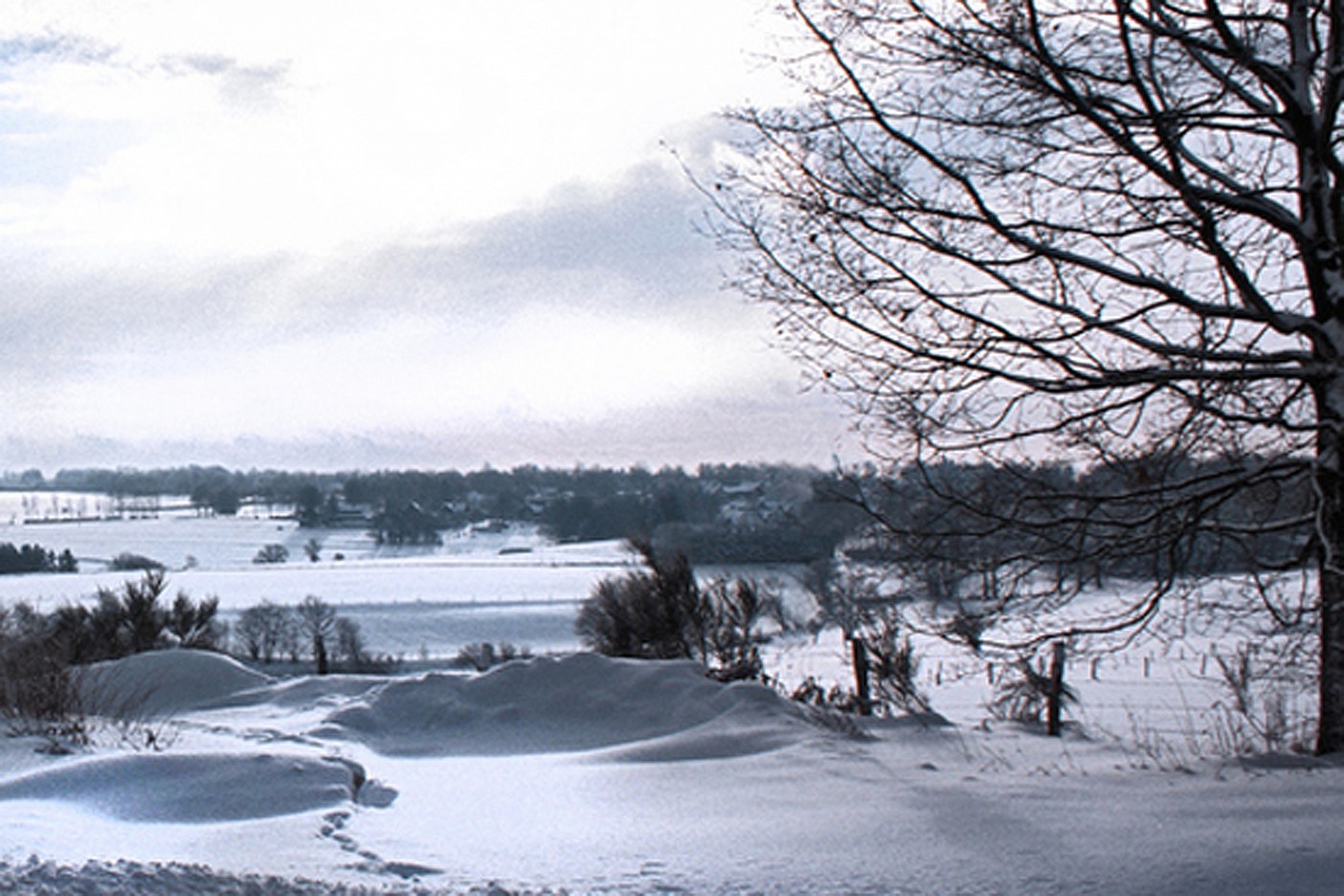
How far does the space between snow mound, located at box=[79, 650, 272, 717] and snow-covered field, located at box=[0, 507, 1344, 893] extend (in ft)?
4.29

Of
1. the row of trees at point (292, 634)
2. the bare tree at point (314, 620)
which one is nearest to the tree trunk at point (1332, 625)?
the row of trees at point (292, 634)

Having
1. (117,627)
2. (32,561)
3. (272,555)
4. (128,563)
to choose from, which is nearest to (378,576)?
(128,563)

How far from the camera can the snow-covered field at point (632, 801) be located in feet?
14.8

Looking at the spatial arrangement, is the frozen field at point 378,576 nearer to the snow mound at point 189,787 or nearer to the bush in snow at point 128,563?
the bush in snow at point 128,563

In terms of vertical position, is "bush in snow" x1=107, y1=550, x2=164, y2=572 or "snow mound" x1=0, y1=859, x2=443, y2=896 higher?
"snow mound" x1=0, y1=859, x2=443, y2=896

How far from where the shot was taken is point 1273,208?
23.2 feet

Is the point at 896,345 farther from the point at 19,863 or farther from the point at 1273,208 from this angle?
the point at 19,863

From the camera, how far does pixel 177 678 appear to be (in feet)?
52.0

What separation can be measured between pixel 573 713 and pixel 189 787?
5.73 meters

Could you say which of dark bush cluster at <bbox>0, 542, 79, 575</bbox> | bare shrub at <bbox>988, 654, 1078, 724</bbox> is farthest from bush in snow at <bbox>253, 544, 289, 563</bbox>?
bare shrub at <bbox>988, 654, 1078, 724</bbox>

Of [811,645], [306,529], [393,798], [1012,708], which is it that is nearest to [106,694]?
[393,798]

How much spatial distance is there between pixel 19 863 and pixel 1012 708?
1525cm

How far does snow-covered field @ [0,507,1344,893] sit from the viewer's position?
4.51m

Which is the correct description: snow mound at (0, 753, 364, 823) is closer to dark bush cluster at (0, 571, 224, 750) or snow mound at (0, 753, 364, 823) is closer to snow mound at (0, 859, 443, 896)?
snow mound at (0, 859, 443, 896)
